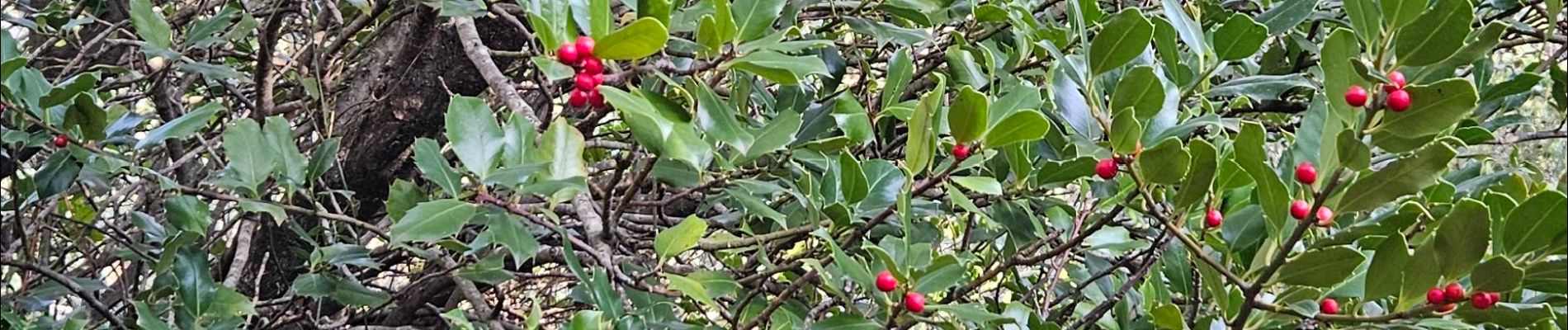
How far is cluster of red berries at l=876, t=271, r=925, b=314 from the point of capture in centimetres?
94

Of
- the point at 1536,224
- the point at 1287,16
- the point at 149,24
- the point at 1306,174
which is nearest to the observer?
the point at 1536,224

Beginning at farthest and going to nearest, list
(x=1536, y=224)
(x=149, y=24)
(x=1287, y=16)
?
(x=149, y=24) → (x=1287, y=16) → (x=1536, y=224)

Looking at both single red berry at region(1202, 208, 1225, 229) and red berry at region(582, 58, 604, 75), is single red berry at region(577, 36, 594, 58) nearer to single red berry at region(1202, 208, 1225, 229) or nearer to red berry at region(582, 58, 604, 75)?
red berry at region(582, 58, 604, 75)

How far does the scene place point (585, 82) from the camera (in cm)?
82

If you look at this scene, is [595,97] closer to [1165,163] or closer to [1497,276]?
[1165,163]

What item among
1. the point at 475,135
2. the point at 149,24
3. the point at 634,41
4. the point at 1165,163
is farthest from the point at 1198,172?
the point at 149,24

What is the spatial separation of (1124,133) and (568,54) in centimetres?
40

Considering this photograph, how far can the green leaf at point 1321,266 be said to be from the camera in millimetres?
800

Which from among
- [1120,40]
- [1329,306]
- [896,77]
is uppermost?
[1120,40]

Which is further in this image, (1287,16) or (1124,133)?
(1287,16)

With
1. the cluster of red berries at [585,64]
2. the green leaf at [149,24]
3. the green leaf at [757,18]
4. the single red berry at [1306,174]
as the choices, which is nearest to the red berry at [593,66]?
the cluster of red berries at [585,64]

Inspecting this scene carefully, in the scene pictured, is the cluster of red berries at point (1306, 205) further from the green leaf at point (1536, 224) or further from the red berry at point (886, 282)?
the red berry at point (886, 282)

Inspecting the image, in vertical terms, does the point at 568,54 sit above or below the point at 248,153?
above

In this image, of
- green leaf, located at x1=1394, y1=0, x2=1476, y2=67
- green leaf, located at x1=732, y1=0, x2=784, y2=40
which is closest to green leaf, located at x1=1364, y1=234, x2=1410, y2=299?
green leaf, located at x1=1394, y1=0, x2=1476, y2=67
